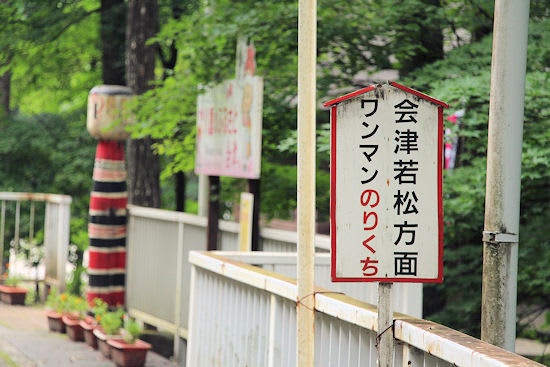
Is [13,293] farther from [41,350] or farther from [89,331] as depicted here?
[41,350]

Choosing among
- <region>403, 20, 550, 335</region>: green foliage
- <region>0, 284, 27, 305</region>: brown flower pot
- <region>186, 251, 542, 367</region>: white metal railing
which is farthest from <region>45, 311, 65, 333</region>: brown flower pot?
<region>186, 251, 542, 367</region>: white metal railing

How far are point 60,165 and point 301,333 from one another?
48.5 ft

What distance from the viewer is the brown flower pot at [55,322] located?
36.9 ft

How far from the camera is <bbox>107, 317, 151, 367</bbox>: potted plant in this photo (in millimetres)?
9281

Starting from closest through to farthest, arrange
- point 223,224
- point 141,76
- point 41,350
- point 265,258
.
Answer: point 265,258
point 41,350
point 223,224
point 141,76

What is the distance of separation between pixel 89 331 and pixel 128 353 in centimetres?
136

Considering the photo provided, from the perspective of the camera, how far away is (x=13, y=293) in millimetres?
13688

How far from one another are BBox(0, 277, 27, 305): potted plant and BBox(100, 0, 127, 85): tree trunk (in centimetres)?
474

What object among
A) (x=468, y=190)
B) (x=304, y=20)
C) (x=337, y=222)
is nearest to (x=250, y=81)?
(x=468, y=190)

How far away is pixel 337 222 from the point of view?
3.93m

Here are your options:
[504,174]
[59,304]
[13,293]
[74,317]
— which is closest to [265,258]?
[504,174]

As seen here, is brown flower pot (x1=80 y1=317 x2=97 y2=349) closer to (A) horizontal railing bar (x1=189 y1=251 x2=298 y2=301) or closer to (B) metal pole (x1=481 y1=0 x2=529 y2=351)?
(A) horizontal railing bar (x1=189 y1=251 x2=298 y2=301)

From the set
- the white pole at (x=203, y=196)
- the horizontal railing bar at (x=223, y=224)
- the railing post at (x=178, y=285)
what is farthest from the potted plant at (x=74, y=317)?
the white pole at (x=203, y=196)

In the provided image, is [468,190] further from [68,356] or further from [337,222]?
[68,356]
